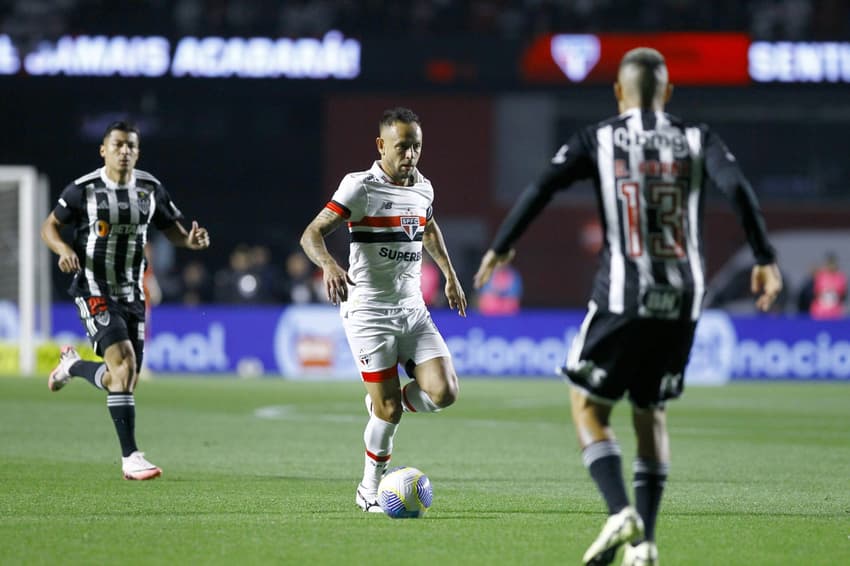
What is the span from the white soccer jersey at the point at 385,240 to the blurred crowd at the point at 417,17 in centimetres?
1776

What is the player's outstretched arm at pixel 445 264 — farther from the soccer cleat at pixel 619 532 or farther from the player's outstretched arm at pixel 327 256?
the soccer cleat at pixel 619 532

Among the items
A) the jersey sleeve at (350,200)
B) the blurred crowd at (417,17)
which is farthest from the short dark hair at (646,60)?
the blurred crowd at (417,17)

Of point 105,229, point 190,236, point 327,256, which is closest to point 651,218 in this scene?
point 327,256

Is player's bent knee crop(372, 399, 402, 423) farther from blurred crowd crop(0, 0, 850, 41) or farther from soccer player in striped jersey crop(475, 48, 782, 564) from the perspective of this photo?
blurred crowd crop(0, 0, 850, 41)

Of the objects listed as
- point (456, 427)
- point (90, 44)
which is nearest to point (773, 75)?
point (90, 44)

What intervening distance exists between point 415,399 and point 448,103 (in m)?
27.9

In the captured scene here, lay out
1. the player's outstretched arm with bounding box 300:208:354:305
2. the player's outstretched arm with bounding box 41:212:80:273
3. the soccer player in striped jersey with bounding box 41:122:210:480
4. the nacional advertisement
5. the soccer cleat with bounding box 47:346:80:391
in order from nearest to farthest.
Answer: the player's outstretched arm with bounding box 300:208:354:305 < the player's outstretched arm with bounding box 41:212:80:273 < the soccer player in striped jersey with bounding box 41:122:210:480 < the soccer cleat with bounding box 47:346:80:391 < the nacional advertisement

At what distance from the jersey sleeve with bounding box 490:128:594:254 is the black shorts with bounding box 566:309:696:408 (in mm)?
450

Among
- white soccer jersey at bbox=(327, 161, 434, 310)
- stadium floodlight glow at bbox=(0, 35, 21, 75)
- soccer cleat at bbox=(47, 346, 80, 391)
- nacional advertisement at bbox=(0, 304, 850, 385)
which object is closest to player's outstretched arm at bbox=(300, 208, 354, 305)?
white soccer jersey at bbox=(327, 161, 434, 310)

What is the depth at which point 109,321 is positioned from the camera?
30.5 ft

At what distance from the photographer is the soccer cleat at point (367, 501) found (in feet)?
25.3

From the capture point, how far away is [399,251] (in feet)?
25.7

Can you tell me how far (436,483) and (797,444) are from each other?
14.7ft

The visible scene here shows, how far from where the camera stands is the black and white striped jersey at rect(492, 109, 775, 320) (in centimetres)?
560
